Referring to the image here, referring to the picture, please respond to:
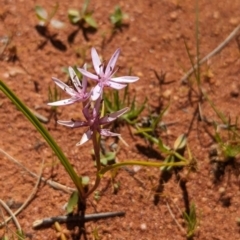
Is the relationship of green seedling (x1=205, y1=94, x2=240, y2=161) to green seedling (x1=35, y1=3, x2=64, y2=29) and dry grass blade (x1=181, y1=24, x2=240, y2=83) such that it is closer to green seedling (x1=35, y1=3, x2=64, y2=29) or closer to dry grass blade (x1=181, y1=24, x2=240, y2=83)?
dry grass blade (x1=181, y1=24, x2=240, y2=83)

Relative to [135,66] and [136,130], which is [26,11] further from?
[136,130]

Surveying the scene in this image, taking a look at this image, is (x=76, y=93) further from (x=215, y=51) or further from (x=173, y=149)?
(x=215, y=51)

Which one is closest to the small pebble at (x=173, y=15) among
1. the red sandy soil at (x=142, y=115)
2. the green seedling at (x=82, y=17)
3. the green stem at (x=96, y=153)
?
the red sandy soil at (x=142, y=115)

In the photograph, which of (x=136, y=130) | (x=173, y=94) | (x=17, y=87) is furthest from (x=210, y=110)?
(x=17, y=87)

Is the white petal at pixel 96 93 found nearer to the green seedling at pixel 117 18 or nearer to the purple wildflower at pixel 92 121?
the purple wildflower at pixel 92 121

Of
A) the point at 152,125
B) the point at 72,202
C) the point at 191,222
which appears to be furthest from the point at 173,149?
the point at 72,202

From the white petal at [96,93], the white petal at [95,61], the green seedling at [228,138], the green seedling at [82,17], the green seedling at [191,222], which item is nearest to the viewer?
the white petal at [96,93]
